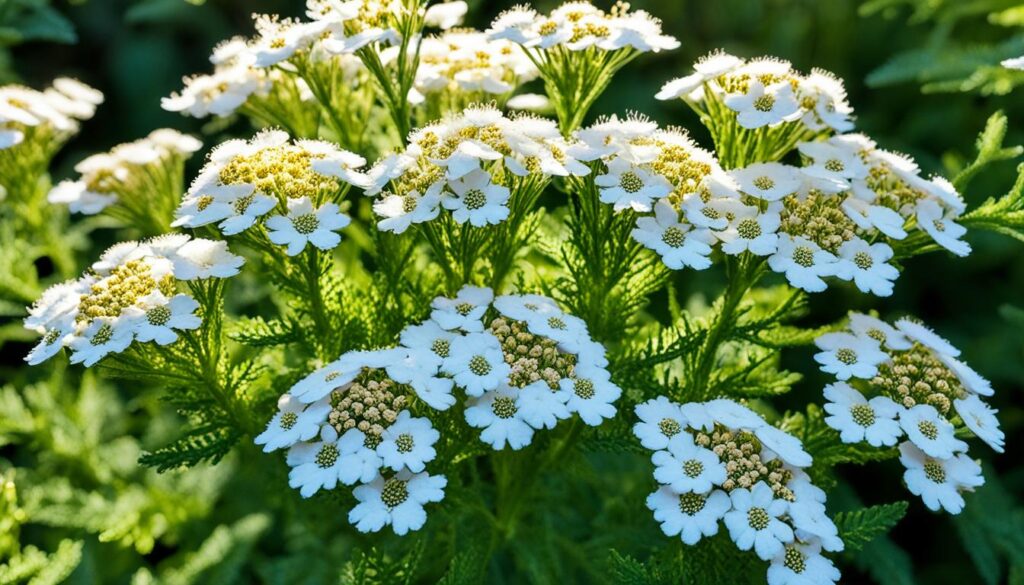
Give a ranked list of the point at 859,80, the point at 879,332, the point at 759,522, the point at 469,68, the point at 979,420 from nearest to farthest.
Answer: the point at 759,522 < the point at 979,420 < the point at 879,332 < the point at 469,68 < the point at 859,80

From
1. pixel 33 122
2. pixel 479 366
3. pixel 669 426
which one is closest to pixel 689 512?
pixel 669 426

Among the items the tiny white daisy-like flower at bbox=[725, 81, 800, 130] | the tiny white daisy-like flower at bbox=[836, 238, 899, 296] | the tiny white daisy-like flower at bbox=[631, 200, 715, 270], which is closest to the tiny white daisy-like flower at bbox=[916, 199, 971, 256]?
the tiny white daisy-like flower at bbox=[836, 238, 899, 296]

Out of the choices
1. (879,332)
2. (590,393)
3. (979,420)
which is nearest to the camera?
(590,393)

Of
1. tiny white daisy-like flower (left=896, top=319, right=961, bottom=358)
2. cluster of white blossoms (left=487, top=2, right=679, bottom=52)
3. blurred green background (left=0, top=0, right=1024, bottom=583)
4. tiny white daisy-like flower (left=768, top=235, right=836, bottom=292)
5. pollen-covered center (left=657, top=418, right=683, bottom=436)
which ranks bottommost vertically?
blurred green background (left=0, top=0, right=1024, bottom=583)

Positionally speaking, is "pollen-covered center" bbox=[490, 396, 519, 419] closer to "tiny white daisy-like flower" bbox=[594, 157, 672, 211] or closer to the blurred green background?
"tiny white daisy-like flower" bbox=[594, 157, 672, 211]

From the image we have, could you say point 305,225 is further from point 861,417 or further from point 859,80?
point 859,80

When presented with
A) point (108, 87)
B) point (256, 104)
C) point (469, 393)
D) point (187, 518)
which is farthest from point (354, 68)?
point (108, 87)

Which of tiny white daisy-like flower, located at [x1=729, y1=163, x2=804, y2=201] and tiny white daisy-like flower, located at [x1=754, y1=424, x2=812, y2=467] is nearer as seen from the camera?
tiny white daisy-like flower, located at [x1=754, y1=424, x2=812, y2=467]

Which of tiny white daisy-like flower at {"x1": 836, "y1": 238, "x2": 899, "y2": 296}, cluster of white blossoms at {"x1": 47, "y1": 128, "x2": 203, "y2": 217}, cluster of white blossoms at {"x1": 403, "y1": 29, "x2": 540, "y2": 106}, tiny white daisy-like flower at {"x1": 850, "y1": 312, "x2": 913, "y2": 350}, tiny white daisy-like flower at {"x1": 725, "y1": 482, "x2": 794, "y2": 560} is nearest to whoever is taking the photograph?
tiny white daisy-like flower at {"x1": 725, "y1": 482, "x2": 794, "y2": 560}
